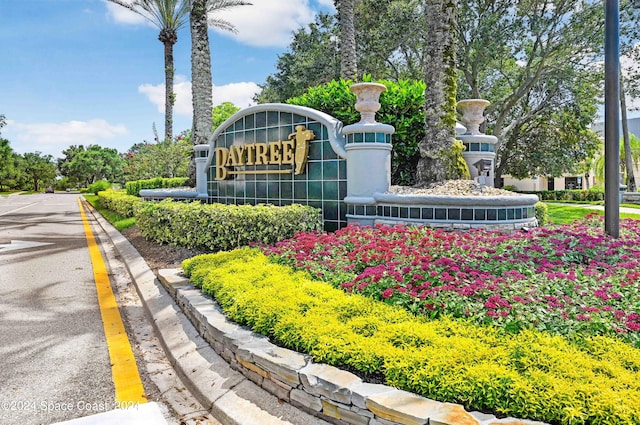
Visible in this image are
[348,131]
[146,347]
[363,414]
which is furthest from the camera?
[348,131]

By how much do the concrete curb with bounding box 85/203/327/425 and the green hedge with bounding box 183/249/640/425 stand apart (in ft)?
1.29

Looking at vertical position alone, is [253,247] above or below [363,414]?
above

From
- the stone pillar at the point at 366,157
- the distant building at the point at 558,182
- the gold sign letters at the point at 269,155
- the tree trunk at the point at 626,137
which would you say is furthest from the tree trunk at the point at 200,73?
the distant building at the point at 558,182

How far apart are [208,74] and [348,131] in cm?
665

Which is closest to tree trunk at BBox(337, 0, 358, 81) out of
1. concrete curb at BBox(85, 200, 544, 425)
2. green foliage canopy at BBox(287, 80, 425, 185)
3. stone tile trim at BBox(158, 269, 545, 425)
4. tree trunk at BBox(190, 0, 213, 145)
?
green foliage canopy at BBox(287, 80, 425, 185)

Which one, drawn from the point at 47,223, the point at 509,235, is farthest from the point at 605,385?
the point at 47,223

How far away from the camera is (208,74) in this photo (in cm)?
1284

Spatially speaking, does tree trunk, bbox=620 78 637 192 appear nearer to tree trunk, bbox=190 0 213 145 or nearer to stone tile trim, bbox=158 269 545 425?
tree trunk, bbox=190 0 213 145

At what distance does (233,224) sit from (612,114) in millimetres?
5877

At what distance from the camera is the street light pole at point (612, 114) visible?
21.2 ft

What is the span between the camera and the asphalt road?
126 inches

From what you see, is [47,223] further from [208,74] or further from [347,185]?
[347,185]

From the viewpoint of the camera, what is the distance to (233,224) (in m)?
7.33

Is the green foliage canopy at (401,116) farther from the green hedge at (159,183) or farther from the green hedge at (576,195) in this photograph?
the green hedge at (576,195)
